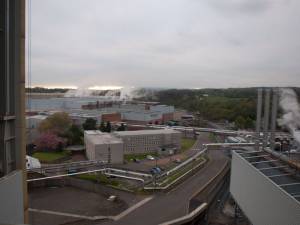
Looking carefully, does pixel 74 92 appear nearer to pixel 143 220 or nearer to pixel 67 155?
pixel 67 155

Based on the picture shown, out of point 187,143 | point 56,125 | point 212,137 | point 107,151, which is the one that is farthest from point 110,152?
point 212,137

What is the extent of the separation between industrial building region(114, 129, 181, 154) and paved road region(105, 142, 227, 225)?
10.5ft

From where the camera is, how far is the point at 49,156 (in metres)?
9.64

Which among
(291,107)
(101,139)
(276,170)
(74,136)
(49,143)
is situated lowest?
(49,143)

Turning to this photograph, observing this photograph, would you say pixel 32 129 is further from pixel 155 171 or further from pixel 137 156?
pixel 155 171

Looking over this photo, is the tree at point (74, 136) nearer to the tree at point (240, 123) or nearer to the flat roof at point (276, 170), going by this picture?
the flat roof at point (276, 170)

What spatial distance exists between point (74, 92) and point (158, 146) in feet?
103

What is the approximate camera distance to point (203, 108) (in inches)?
837

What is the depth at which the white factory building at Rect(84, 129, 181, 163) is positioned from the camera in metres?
8.67

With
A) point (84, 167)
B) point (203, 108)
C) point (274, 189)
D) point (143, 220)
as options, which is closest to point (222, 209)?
point (143, 220)

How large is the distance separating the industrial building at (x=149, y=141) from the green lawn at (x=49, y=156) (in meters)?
1.99

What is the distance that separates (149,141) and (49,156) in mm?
3487

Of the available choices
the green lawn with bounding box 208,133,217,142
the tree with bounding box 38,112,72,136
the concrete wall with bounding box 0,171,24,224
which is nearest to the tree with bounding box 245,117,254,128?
the green lawn with bounding box 208,133,217,142

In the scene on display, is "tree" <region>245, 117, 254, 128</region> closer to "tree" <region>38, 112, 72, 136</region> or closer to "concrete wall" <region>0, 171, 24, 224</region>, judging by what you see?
"tree" <region>38, 112, 72, 136</region>
